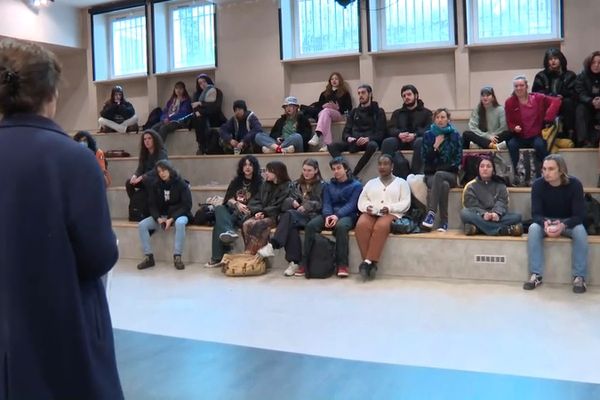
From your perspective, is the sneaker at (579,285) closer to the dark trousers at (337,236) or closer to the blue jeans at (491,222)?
the blue jeans at (491,222)

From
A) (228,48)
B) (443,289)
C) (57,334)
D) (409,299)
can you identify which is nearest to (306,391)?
(57,334)

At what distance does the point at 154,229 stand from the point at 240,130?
195 cm

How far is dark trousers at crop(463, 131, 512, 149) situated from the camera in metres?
6.00

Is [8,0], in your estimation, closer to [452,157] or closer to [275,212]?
[275,212]

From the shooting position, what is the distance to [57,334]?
1.20m

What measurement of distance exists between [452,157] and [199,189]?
276cm

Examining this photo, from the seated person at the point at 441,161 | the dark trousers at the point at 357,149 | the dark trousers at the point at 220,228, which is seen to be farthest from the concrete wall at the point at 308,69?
the dark trousers at the point at 220,228

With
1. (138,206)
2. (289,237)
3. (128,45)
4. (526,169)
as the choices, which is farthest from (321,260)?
(128,45)

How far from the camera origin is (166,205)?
611 centimetres

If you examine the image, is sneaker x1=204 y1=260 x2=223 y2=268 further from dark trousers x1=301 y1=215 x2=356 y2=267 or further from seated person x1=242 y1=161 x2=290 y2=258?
dark trousers x1=301 y1=215 x2=356 y2=267

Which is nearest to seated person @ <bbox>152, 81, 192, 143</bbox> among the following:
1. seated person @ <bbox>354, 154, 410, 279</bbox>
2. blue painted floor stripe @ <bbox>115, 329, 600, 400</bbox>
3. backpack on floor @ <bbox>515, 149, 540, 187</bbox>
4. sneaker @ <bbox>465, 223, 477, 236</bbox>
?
seated person @ <bbox>354, 154, 410, 279</bbox>

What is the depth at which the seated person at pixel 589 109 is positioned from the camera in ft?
19.3

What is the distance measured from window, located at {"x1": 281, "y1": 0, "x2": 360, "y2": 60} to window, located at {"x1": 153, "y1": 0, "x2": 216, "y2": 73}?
1280 millimetres

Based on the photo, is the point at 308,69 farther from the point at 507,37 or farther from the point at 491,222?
the point at 491,222
